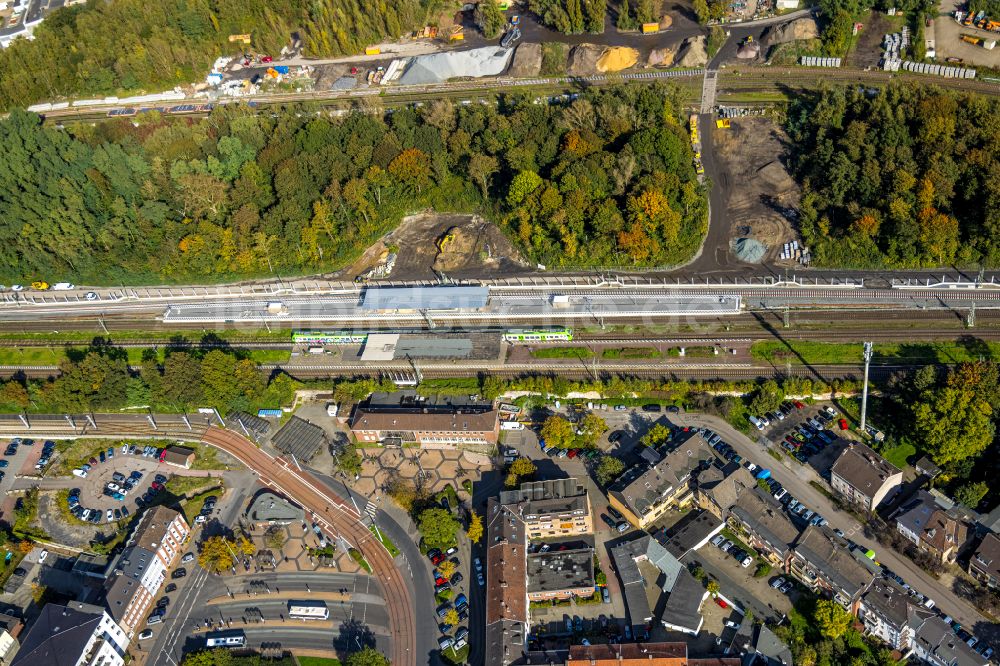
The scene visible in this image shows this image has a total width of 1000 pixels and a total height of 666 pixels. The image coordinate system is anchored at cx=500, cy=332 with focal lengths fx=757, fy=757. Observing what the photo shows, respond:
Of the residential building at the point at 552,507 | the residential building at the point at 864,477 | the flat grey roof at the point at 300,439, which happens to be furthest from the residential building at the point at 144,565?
the residential building at the point at 864,477

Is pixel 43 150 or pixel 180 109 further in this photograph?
pixel 180 109

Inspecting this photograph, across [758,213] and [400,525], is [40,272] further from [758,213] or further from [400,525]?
[758,213]

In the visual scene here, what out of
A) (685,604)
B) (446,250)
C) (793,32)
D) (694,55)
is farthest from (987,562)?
(793,32)

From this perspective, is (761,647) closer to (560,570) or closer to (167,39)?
(560,570)

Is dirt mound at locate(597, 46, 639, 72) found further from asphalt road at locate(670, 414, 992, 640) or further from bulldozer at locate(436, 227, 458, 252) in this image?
asphalt road at locate(670, 414, 992, 640)

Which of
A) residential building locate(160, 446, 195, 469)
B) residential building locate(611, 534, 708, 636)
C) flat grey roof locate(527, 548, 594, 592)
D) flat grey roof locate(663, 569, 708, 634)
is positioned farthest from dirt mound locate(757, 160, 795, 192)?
residential building locate(160, 446, 195, 469)

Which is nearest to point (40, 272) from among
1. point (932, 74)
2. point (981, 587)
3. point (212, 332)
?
point (212, 332)

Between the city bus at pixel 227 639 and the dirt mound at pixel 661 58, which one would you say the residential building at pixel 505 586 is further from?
the dirt mound at pixel 661 58
